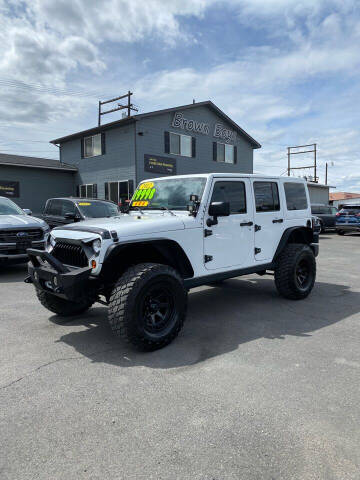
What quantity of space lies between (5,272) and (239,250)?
5.97m

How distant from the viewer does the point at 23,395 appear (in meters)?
2.91

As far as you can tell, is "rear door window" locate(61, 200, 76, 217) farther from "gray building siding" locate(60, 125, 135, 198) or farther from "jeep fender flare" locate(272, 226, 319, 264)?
"gray building siding" locate(60, 125, 135, 198)

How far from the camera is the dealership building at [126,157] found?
1944cm

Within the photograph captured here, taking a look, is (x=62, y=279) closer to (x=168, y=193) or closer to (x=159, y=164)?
(x=168, y=193)

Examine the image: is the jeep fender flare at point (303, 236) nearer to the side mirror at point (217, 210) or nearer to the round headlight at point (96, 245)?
A: the side mirror at point (217, 210)

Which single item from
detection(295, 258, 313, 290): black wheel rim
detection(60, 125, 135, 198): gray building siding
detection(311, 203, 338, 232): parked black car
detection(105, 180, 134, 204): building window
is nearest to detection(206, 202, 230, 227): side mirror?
detection(295, 258, 313, 290): black wheel rim

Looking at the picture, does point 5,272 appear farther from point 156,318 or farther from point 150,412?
A: point 150,412

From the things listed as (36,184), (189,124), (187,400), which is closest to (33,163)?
(36,184)

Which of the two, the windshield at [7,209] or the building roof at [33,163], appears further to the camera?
the building roof at [33,163]

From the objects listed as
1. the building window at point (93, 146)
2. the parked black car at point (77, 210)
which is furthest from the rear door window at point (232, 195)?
the building window at point (93, 146)

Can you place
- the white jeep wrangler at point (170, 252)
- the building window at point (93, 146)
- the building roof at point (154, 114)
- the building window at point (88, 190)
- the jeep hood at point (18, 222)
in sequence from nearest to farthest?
1. the white jeep wrangler at point (170, 252)
2. the jeep hood at point (18, 222)
3. the building roof at point (154, 114)
4. the building window at point (93, 146)
5. the building window at point (88, 190)

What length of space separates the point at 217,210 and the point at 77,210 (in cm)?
635

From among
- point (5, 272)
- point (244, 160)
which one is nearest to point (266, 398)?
point (5, 272)

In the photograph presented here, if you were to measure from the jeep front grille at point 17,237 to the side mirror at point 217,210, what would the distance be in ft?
16.2
